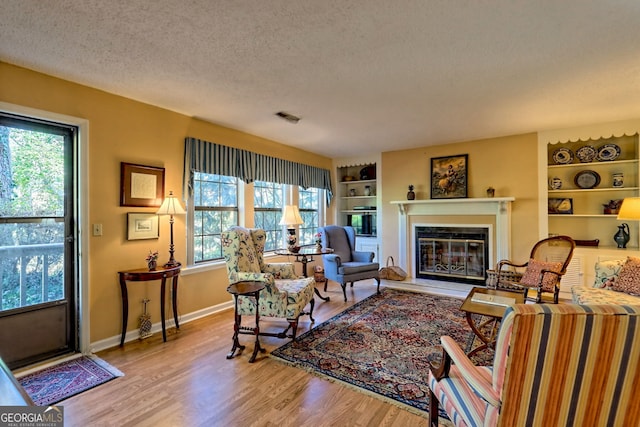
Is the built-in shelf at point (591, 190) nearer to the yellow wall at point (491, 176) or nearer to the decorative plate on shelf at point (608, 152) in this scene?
the yellow wall at point (491, 176)

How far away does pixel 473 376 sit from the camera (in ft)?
3.86

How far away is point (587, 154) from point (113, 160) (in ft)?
18.9

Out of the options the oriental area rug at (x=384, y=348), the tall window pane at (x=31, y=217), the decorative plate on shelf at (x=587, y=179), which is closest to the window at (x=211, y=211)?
the tall window pane at (x=31, y=217)

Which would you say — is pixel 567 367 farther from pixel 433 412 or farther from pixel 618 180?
pixel 618 180

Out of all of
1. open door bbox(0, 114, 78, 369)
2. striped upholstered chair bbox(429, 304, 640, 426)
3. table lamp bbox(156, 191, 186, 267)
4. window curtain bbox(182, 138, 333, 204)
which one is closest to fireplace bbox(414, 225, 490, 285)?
window curtain bbox(182, 138, 333, 204)

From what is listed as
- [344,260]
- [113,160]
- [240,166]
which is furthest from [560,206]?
[113,160]

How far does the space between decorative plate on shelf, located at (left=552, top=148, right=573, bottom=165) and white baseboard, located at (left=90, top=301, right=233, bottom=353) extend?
499 centimetres

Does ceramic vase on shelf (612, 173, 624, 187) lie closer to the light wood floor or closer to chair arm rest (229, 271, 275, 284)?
the light wood floor

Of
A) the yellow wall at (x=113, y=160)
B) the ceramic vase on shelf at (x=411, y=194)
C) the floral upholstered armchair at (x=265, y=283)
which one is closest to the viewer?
the yellow wall at (x=113, y=160)

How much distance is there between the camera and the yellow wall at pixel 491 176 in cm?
426

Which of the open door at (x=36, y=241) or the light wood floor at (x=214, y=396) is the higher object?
the open door at (x=36, y=241)

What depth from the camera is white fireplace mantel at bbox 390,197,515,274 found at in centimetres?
434

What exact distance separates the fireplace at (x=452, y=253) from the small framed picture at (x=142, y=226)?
12.9ft

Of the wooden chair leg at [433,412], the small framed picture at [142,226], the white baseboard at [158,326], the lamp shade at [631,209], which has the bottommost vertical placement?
the white baseboard at [158,326]
